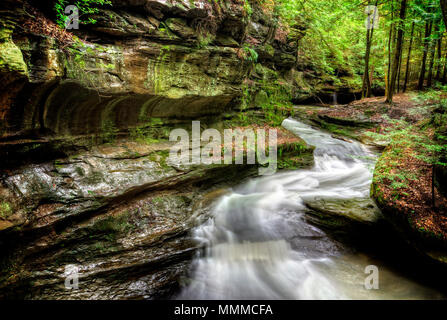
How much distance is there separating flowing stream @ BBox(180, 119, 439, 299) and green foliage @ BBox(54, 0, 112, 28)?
526 cm

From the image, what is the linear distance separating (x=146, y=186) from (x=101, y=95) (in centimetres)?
Answer: 233

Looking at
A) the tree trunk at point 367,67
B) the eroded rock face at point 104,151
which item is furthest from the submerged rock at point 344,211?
the tree trunk at point 367,67

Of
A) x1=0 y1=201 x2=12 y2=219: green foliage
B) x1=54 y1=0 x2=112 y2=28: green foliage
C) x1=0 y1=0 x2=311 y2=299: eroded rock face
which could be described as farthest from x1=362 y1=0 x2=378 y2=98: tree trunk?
x1=0 y1=201 x2=12 y2=219: green foliage

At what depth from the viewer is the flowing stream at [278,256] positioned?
4145 millimetres

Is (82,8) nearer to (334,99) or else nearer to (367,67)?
(367,67)

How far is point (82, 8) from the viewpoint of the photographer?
4.36 meters

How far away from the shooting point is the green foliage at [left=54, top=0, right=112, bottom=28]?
4172mm

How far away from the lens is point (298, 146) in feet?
29.5

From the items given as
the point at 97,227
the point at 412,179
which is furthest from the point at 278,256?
the point at 97,227

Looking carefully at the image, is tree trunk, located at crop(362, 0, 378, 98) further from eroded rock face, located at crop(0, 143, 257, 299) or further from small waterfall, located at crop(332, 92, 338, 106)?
eroded rock face, located at crop(0, 143, 257, 299)

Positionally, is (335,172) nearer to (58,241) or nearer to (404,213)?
(404,213)

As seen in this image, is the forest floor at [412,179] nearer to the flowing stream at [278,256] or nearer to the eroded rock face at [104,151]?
the flowing stream at [278,256]

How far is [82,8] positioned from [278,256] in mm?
6745

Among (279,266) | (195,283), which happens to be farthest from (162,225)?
(279,266)
